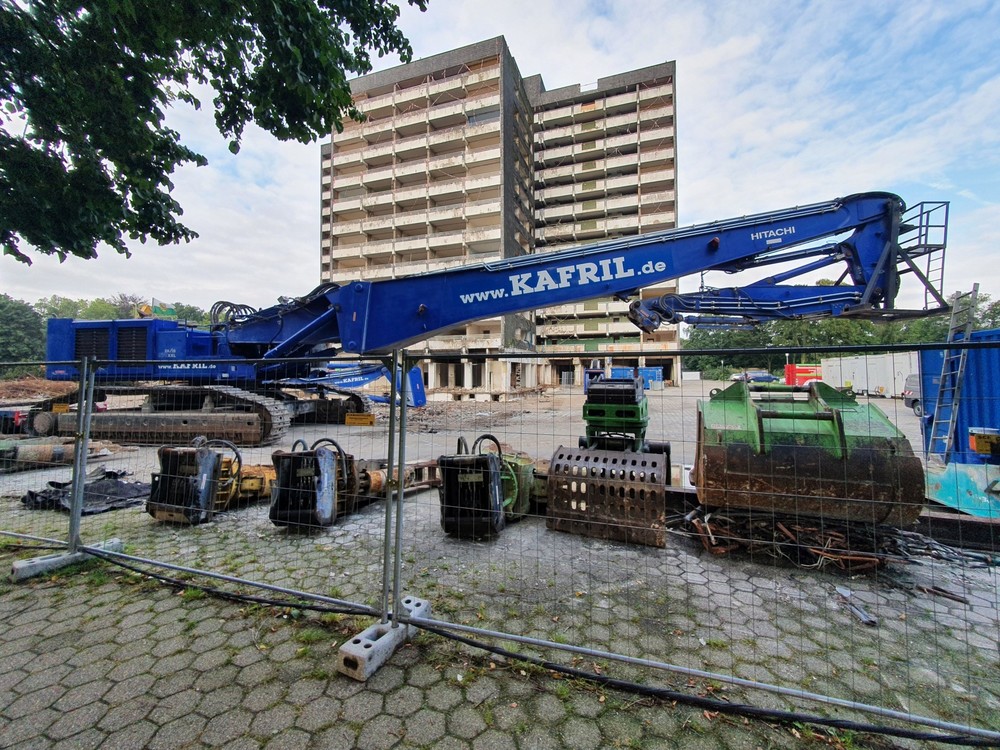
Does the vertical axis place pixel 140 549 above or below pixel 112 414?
below

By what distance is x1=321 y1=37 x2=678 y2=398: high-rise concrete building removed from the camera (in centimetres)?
3641

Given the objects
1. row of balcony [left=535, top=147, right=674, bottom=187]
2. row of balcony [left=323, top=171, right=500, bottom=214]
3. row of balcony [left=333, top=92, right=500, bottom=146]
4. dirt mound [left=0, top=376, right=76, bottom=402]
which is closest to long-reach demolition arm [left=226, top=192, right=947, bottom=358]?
dirt mound [left=0, top=376, right=76, bottom=402]

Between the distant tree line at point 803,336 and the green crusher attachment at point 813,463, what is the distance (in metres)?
0.60

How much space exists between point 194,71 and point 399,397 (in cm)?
444

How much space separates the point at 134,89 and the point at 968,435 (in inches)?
389

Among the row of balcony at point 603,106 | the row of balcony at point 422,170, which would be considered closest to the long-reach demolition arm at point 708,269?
the row of balcony at point 422,170

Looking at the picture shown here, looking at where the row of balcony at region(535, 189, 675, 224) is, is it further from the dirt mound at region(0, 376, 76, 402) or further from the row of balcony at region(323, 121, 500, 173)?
the dirt mound at region(0, 376, 76, 402)

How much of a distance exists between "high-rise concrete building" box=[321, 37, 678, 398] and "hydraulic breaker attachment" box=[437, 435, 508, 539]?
27.1 meters

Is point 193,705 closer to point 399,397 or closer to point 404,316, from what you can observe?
point 399,397

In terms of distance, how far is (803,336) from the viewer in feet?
143

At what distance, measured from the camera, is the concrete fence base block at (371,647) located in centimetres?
218

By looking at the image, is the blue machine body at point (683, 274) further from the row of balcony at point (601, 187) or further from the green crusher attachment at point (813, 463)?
the row of balcony at point (601, 187)

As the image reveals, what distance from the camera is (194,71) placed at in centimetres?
434

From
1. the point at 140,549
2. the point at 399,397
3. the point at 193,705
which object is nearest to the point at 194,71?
the point at 399,397
